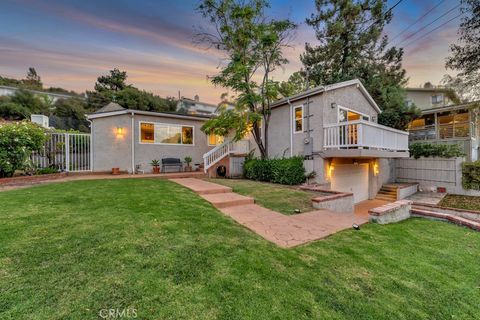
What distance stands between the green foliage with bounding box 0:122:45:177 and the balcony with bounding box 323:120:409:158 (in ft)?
39.0

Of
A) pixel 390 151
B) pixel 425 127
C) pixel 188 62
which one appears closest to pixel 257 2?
pixel 188 62

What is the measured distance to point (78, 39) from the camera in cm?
1152

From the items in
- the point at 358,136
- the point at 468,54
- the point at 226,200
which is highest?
the point at 468,54

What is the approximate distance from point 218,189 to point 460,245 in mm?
6381

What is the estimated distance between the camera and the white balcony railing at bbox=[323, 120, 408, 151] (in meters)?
8.55

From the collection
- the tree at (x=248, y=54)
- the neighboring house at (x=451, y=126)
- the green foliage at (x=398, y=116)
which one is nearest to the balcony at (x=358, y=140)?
the tree at (x=248, y=54)

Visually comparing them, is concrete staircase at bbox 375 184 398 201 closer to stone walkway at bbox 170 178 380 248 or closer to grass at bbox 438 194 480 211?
grass at bbox 438 194 480 211

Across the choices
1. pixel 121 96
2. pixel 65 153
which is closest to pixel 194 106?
pixel 121 96

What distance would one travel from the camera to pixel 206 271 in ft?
8.68

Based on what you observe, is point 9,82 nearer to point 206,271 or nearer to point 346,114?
point 346,114

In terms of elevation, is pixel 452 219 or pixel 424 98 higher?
pixel 424 98

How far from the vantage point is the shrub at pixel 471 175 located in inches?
440

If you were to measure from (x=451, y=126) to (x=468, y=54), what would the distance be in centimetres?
685

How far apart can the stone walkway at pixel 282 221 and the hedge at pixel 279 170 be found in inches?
148
